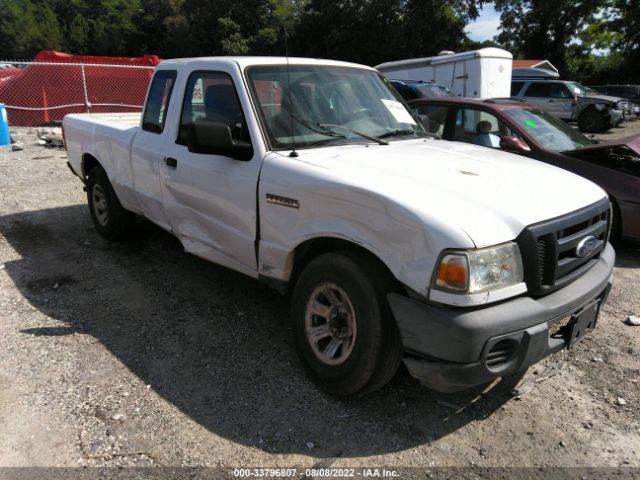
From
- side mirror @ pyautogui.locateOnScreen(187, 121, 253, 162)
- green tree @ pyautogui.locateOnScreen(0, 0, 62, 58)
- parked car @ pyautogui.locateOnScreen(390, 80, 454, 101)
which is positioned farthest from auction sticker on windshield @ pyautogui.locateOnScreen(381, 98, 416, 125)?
green tree @ pyautogui.locateOnScreen(0, 0, 62, 58)

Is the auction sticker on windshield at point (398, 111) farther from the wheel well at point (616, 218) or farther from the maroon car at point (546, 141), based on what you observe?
the wheel well at point (616, 218)

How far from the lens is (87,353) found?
3.68 meters

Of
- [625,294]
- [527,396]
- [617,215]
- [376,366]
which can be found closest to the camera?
[376,366]

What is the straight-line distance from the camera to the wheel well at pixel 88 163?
601 cm

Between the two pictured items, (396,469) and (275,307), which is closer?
(396,469)

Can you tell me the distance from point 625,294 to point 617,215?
126 cm

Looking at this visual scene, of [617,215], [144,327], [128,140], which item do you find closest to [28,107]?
[128,140]

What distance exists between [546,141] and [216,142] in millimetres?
4783

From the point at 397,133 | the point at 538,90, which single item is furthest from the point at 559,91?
the point at 397,133

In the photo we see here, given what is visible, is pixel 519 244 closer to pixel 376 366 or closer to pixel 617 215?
pixel 376 366

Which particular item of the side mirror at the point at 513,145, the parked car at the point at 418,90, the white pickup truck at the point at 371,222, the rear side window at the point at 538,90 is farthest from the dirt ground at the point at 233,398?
the rear side window at the point at 538,90

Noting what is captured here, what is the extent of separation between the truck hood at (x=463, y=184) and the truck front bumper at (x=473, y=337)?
37 centimetres

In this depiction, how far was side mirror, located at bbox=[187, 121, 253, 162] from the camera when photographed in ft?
10.7

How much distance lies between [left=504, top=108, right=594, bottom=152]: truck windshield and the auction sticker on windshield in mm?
2819
